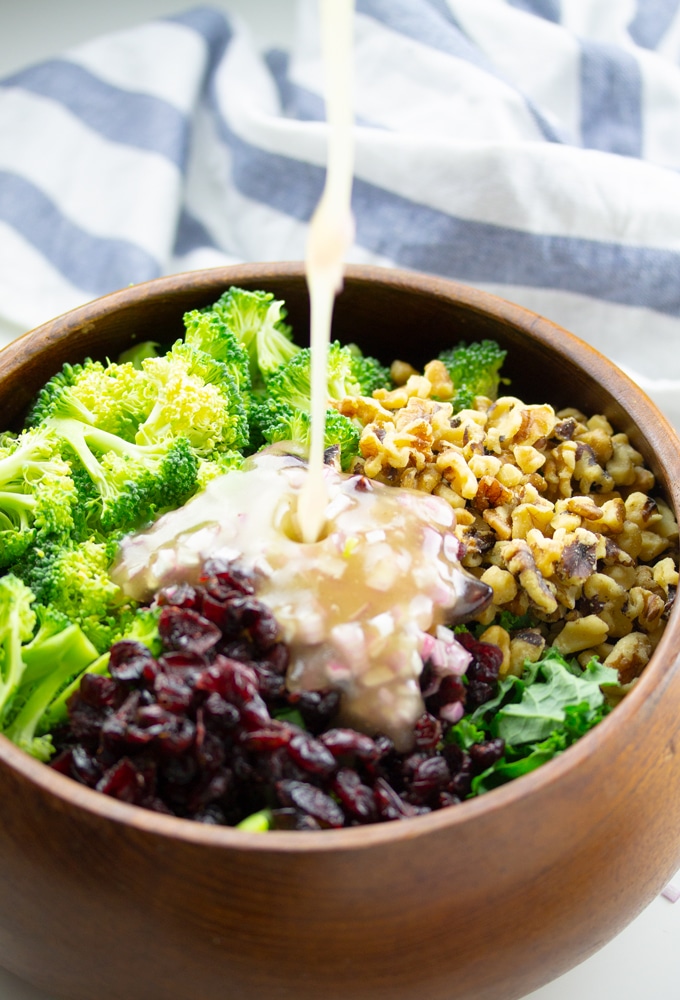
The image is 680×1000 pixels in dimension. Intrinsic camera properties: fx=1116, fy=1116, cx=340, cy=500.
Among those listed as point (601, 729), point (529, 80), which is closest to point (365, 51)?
point (529, 80)

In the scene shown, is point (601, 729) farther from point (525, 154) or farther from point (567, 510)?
point (525, 154)

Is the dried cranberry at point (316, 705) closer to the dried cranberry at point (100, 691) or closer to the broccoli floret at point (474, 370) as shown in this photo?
the dried cranberry at point (100, 691)

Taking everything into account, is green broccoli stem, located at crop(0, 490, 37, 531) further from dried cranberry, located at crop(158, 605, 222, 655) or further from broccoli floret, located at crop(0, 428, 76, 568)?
dried cranberry, located at crop(158, 605, 222, 655)

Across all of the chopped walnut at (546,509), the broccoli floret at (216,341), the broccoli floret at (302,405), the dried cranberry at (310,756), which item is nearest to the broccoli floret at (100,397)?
the broccoli floret at (216,341)

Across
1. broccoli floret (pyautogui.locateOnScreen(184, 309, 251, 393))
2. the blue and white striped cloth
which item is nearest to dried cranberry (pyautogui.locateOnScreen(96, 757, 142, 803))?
broccoli floret (pyautogui.locateOnScreen(184, 309, 251, 393))

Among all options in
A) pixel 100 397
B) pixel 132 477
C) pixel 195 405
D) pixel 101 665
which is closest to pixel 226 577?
pixel 101 665
